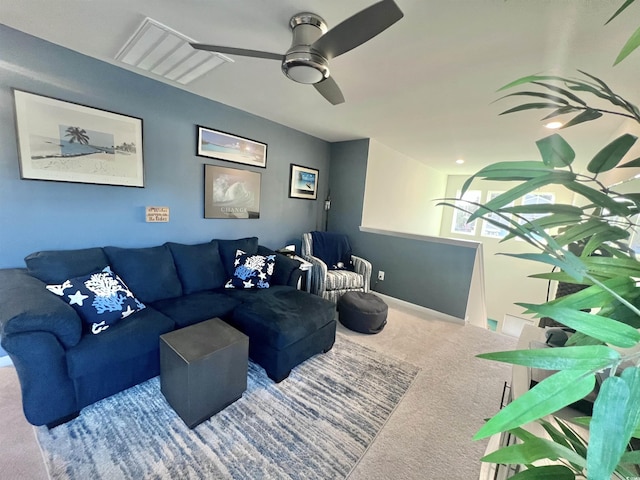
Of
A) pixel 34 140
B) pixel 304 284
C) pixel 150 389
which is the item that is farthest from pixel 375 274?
pixel 34 140

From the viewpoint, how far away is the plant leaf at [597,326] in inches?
12.9

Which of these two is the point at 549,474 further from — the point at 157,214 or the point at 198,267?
the point at 157,214

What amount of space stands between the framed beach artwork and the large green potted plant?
108 inches

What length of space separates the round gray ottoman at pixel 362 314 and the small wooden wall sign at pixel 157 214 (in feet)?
6.79

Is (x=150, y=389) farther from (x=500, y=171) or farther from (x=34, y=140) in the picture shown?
(x=500, y=171)

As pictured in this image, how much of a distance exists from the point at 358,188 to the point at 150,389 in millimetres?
3420

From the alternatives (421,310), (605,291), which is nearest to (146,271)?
(605,291)

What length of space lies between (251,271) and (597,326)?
2.57 meters

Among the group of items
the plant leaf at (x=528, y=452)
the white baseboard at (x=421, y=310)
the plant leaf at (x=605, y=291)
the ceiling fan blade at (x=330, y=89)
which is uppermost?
the ceiling fan blade at (x=330, y=89)

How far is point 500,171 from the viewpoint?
49 cm

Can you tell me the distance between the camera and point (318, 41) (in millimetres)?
1290

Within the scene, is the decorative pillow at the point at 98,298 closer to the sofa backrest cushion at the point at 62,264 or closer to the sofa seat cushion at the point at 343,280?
the sofa backrest cushion at the point at 62,264

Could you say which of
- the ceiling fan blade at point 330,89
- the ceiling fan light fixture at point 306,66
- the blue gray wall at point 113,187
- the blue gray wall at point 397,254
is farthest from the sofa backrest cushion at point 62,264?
the blue gray wall at point 397,254

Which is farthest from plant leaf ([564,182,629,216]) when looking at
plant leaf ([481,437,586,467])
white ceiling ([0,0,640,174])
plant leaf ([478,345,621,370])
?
white ceiling ([0,0,640,174])
